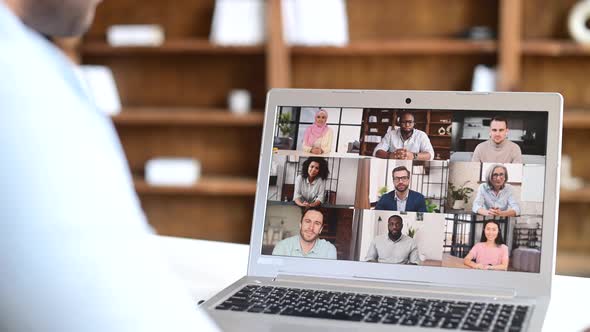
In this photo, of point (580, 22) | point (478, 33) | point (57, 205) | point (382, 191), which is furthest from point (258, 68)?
point (57, 205)

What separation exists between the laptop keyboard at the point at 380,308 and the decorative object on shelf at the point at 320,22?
112 inches

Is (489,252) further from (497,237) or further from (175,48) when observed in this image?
(175,48)

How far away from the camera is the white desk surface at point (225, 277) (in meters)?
1.16

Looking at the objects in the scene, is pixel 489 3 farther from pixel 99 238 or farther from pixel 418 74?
pixel 99 238

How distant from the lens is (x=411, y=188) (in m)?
1.24

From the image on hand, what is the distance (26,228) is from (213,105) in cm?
398

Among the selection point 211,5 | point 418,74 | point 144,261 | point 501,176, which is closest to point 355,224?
point 501,176

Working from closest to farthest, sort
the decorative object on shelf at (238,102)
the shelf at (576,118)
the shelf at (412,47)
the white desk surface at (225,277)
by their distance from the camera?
1. the white desk surface at (225,277)
2. the shelf at (576,118)
3. the shelf at (412,47)
4. the decorative object on shelf at (238,102)

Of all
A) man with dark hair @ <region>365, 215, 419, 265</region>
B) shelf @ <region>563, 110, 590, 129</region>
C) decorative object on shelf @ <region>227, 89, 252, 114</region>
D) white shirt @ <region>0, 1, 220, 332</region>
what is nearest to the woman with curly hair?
man with dark hair @ <region>365, 215, 419, 265</region>

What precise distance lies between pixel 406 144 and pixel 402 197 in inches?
3.3

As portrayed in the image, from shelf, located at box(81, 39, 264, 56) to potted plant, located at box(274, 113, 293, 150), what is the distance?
2.73 metres

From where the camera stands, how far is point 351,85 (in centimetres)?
419

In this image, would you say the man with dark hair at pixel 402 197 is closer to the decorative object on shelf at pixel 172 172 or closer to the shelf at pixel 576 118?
the shelf at pixel 576 118

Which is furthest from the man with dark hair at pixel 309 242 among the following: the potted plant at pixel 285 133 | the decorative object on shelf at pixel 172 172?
the decorative object on shelf at pixel 172 172
